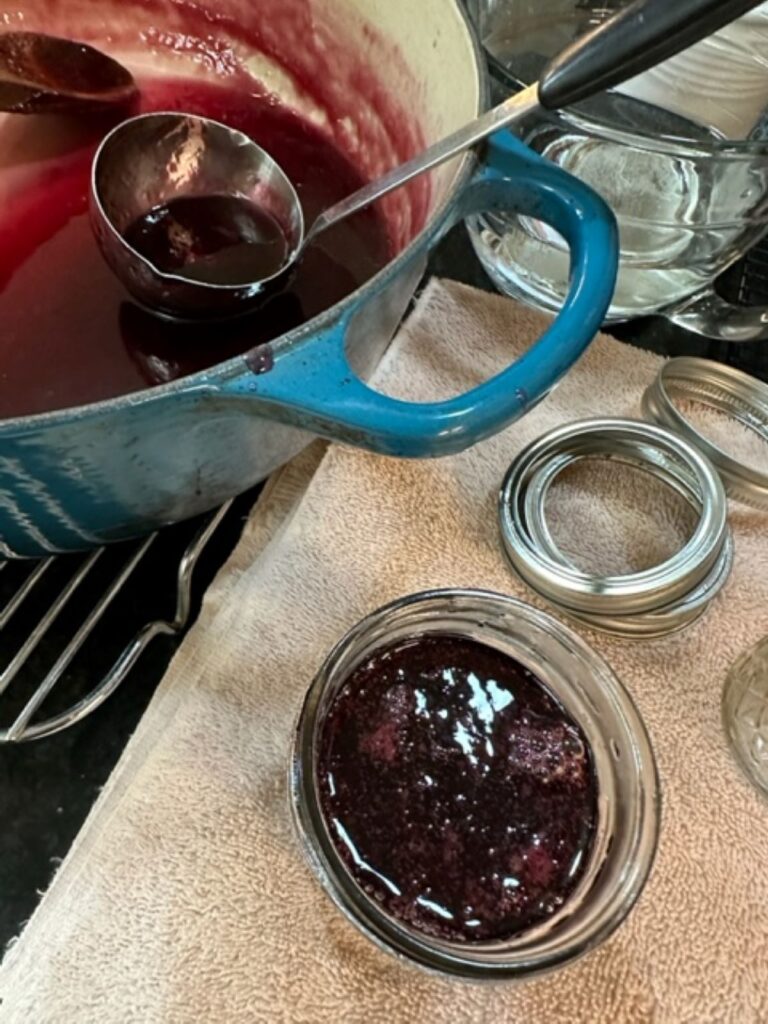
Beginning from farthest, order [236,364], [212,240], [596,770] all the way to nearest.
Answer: [212,240]
[596,770]
[236,364]

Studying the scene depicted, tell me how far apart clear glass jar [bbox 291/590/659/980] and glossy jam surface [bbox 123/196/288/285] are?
0.22m

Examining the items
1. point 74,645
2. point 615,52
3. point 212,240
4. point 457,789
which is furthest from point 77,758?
point 615,52

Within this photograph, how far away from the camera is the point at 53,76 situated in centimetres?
65

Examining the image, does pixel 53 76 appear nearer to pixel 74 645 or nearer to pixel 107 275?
pixel 107 275

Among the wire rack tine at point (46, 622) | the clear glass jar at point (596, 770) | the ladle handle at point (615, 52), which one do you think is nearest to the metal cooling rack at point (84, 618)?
the wire rack tine at point (46, 622)

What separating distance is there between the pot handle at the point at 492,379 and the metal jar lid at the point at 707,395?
207 millimetres

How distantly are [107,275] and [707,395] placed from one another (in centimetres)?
39

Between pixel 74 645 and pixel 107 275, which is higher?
pixel 107 275

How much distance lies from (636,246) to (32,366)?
0.39m

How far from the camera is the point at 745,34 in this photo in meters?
0.64

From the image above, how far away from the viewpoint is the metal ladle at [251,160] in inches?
16.0

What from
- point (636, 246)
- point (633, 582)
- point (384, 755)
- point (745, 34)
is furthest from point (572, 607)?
point (745, 34)

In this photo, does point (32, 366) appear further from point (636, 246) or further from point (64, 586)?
point (636, 246)

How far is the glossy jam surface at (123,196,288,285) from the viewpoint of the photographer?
0.55m
